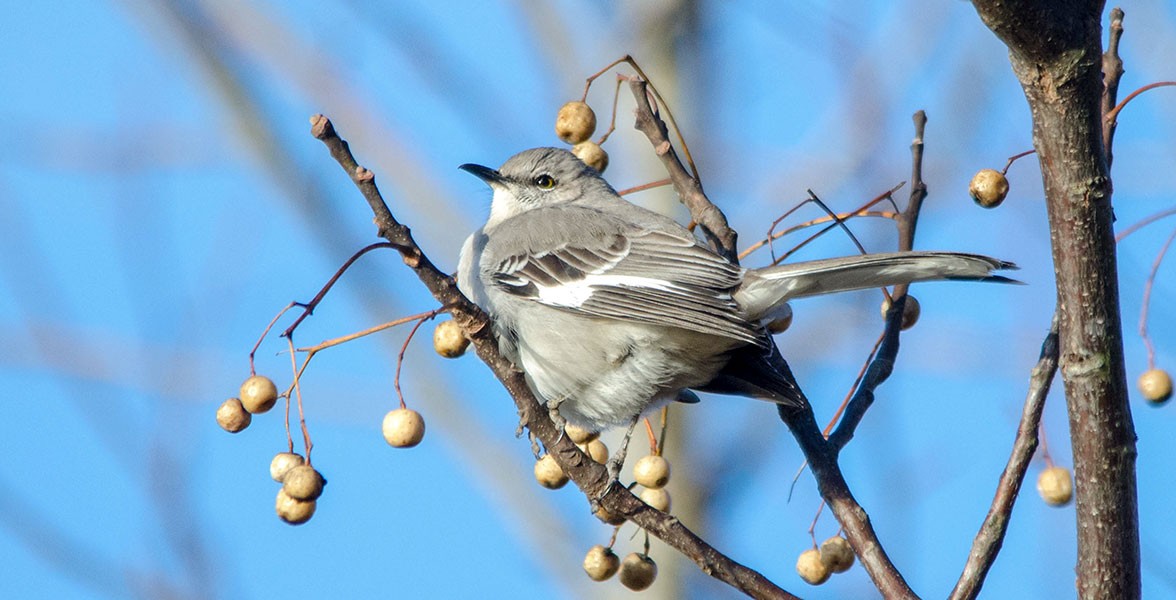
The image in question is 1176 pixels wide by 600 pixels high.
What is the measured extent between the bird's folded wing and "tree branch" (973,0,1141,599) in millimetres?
980

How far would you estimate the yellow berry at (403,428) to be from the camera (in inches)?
104

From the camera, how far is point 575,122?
10.5 ft

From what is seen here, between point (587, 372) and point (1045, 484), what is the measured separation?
1332 mm

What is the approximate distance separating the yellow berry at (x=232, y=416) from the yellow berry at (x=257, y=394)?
16 millimetres

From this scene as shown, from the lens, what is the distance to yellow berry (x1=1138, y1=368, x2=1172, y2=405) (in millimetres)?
3037

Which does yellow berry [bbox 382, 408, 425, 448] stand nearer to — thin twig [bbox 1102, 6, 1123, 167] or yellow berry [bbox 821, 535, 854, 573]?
yellow berry [bbox 821, 535, 854, 573]

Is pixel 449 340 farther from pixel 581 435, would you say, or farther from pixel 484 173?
pixel 484 173

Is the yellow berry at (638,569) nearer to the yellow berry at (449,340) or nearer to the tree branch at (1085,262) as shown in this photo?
the yellow berry at (449,340)

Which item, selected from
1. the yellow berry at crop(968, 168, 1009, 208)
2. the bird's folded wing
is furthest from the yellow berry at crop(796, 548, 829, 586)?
the yellow berry at crop(968, 168, 1009, 208)

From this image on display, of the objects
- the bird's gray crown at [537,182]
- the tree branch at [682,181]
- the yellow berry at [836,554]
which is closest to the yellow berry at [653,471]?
the yellow berry at [836,554]

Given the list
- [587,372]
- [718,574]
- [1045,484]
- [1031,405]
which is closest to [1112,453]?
[1031,405]

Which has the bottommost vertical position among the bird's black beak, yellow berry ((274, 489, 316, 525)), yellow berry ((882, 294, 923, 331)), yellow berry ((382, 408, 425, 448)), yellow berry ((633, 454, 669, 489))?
yellow berry ((274, 489, 316, 525))

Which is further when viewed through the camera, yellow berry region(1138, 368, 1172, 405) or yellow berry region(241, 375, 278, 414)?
yellow berry region(1138, 368, 1172, 405)

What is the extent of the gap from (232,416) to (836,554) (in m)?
1.52
